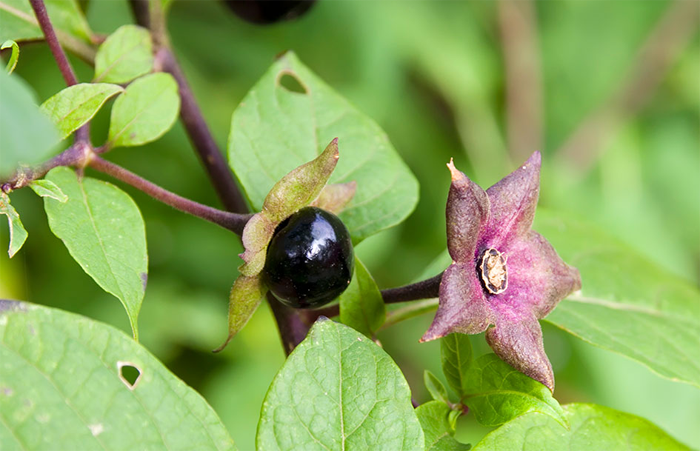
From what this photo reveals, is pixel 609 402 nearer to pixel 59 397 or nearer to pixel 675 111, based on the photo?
pixel 675 111

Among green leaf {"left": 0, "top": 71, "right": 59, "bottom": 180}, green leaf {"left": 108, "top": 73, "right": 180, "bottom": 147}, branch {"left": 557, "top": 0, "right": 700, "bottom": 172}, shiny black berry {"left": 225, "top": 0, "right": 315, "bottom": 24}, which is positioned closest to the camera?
green leaf {"left": 0, "top": 71, "right": 59, "bottom": 180}

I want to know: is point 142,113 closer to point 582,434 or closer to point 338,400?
point 338,400

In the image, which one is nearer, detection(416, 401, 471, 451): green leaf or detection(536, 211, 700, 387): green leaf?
detection(416, 401, 471, 451): green leaf

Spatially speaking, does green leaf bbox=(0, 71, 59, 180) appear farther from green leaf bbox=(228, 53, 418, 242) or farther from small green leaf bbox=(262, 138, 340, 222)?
green leaf bbox=(228, 53, 418, 242)

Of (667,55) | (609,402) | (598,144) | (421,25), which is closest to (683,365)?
(609,402)

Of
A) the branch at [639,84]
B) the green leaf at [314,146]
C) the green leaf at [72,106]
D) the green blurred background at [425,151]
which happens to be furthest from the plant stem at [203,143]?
the branch at [639,84]

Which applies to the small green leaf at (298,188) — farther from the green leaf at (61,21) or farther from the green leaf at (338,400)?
the green leaf at (61,21)

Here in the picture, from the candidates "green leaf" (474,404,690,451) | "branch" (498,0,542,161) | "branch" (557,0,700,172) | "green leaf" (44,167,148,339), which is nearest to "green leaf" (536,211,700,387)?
"green leaf" (474,404,690,451)
